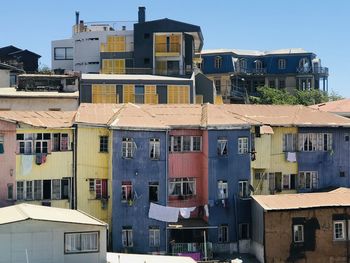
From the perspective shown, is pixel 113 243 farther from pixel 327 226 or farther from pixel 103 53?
pixel 103 53

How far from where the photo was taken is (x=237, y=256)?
4019cm

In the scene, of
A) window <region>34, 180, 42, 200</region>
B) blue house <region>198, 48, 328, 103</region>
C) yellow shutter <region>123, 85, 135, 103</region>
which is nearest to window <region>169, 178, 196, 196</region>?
window <region>34, 180, 42, 200</region>

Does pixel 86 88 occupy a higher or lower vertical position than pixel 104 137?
higher

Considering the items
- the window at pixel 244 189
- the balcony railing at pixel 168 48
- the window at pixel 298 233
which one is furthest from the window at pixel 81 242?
the balcony railing at pixel 168 48

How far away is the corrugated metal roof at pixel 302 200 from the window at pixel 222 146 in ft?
11.5

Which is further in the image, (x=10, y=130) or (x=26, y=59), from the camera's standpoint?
(x=26, y=59)

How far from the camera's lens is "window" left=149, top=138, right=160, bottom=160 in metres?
39.9

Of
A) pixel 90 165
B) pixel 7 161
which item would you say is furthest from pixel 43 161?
pixel 90 165

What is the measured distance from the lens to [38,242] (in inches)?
1249

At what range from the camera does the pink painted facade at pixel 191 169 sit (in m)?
→ 41.3

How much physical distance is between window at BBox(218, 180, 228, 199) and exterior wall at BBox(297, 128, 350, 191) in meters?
6.43

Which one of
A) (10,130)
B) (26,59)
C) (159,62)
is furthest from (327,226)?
(26,59)

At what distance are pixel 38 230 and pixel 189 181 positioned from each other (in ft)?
42.5

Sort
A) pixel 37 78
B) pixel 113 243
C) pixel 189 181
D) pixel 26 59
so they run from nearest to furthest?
pixel 113 243 → pixel 189 181 → pixel 37 78 → pixel 26 59
